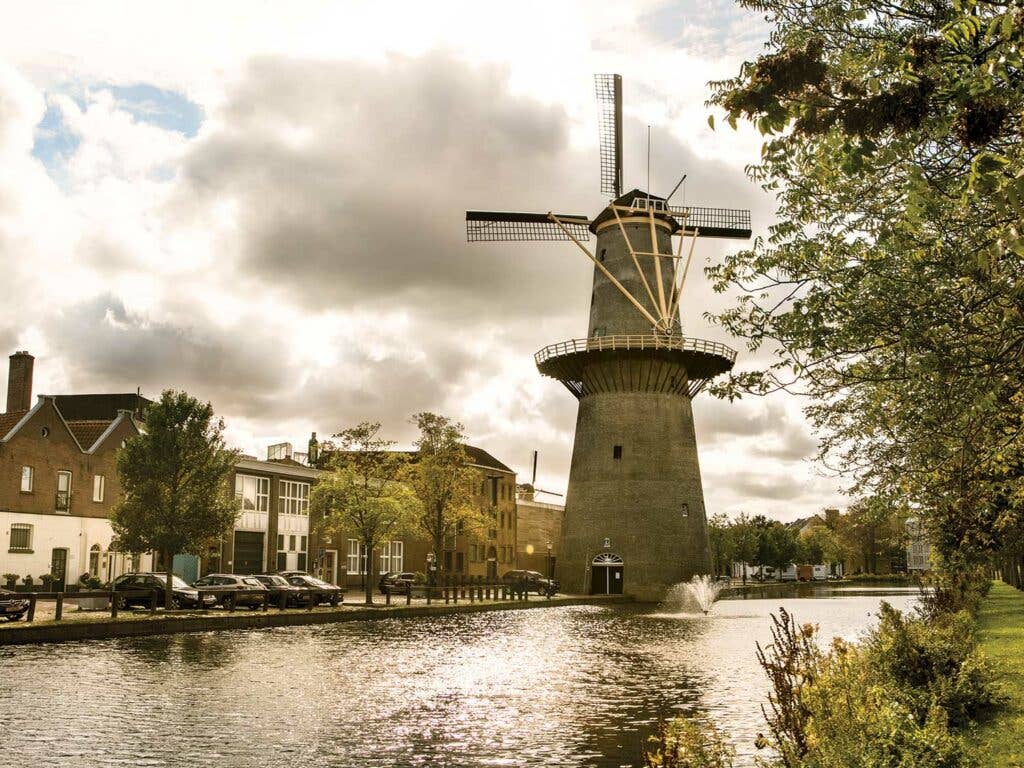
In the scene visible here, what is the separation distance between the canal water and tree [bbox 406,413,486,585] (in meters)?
23.7

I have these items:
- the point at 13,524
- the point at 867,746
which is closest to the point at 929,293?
the point at 867,746

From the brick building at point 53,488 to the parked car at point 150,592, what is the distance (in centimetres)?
579

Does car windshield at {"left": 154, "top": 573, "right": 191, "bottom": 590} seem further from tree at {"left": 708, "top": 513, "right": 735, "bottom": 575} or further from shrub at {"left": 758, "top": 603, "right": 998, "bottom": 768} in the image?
tree at {"left": 708, "top": 513, "right": 735, "bottom": 575}

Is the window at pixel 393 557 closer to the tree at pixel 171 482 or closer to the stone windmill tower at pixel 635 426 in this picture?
the stone windmill tower at pixel 635 426

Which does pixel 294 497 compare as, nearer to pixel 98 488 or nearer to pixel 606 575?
pixel 98 488

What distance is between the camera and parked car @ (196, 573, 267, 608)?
3344 centimetres

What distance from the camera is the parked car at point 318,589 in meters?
39.0

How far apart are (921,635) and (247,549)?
48.9m

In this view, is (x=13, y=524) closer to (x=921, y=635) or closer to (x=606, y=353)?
(x=606, y=353)

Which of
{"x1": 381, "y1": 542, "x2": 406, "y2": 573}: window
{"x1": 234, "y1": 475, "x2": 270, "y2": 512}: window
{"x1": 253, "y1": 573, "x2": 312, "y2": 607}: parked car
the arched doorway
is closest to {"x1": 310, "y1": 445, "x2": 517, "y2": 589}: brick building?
{"x1": 381, "y1": 542, "x2": 406, "y2": 573}: window

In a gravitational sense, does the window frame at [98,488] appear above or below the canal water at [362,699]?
above

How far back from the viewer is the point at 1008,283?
823cm

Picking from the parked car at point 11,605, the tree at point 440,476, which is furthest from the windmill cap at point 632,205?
the parked car at point 11,605

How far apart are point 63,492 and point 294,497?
53.8 feet
